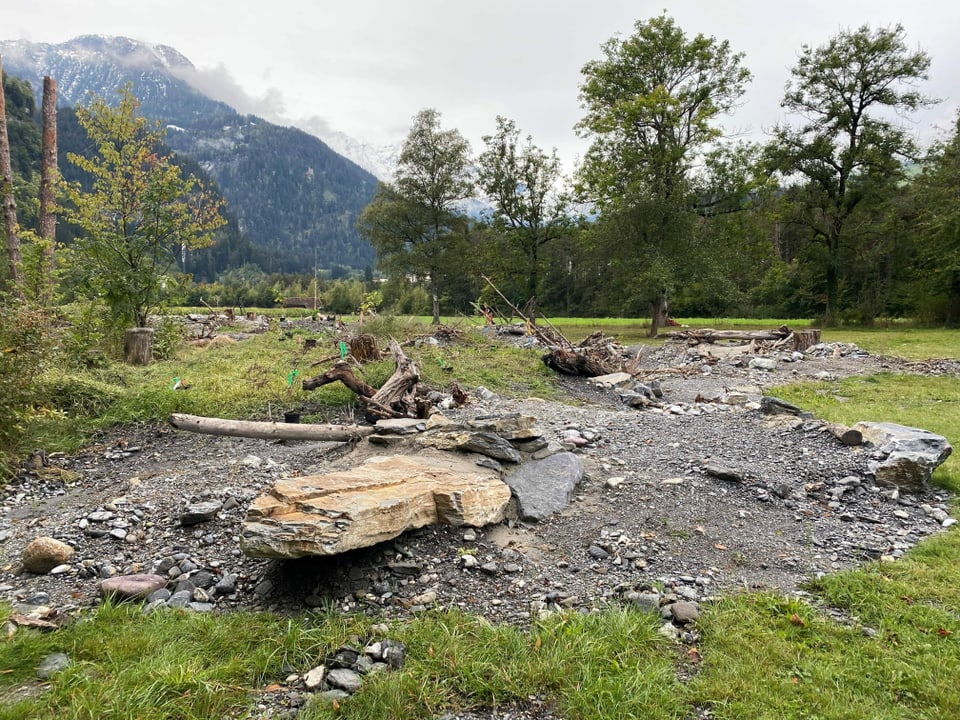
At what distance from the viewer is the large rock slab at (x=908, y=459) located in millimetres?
4910

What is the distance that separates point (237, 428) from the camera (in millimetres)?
6168

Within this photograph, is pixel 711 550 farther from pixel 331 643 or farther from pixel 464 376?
pixel 464 376

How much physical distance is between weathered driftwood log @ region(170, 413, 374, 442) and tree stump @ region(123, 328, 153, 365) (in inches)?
206

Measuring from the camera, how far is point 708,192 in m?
26.8

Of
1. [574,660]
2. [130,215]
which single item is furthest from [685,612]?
[130,215]

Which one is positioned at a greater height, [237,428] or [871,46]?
[871,46]

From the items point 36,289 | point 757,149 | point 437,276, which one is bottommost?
point 36,289

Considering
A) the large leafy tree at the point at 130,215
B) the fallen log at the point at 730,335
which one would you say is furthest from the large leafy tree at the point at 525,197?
the large leafy tree at the point at 130,215

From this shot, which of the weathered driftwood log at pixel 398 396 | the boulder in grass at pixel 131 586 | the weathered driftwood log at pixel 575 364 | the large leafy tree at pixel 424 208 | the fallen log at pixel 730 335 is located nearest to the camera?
the boulder in grass at pixel 131 586

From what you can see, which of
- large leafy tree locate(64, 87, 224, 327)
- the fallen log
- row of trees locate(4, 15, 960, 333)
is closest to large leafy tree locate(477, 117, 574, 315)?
row of trees locate(4, 15, 960, 333)

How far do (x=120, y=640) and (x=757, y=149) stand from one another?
32.8 m

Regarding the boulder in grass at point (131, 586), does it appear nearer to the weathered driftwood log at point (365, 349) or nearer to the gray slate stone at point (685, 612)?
the gray slate stone at point (685, 612)

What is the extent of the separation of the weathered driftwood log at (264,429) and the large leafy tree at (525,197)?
27073 mm

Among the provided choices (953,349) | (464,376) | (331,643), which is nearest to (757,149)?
(953,349)
